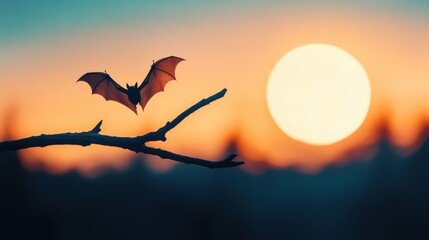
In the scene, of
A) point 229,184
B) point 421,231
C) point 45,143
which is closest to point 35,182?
point 229,184

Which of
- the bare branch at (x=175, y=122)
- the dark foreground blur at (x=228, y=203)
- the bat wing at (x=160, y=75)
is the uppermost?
the dark foreground blur at (x=228, y=203)

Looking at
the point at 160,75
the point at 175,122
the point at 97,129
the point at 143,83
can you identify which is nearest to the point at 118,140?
the point at 97,129

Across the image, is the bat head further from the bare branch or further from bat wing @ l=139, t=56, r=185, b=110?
the bare branch

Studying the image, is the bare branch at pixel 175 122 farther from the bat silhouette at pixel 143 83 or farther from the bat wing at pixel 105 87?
the bat wing at pixel 105 87

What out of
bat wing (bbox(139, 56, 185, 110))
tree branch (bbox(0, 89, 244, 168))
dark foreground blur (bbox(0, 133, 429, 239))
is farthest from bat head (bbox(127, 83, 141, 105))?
dark foreground blur (bbox(0, 133, 429, 239))

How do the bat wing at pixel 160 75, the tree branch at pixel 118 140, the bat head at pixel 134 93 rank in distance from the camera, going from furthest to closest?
the bat wing at pixel 160 75
the bat head at pixel 134 93
the tree branch at pixel 118 140

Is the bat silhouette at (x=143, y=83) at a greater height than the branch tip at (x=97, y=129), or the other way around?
the bat silhouette at (x=143, y=83)

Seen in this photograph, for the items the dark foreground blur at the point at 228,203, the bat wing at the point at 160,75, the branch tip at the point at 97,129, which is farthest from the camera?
the dark foreground blur at the point at 228,203

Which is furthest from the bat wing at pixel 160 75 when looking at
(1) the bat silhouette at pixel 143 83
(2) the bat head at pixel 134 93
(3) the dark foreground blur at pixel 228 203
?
(3) the dark foreground blur at pixel 228 203
